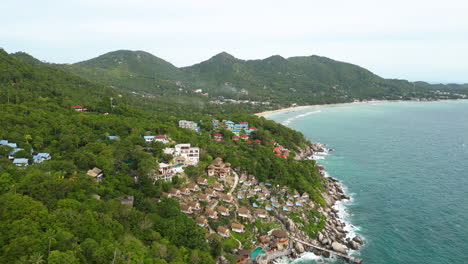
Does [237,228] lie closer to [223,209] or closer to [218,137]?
[223,209]

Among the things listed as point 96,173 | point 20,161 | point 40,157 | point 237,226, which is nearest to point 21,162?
point 20,161

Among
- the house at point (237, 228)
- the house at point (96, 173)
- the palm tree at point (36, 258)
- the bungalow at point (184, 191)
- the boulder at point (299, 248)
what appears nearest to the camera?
the palm tree at point (36, 258)

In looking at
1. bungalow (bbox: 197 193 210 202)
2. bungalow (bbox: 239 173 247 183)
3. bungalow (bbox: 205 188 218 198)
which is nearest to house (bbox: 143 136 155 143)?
bungalow (bbox: 205 188 218 198)

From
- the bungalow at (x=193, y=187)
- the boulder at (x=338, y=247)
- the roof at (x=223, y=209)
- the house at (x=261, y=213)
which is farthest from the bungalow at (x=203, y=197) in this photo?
the boulder at (x=338, y=247)

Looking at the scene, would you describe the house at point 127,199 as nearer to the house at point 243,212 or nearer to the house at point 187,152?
the house at point 187,152

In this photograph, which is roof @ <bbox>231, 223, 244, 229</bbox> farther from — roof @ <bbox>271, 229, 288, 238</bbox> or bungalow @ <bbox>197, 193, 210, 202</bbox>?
bungalow @ <bbox>197, 193, 210, 202</bbox>

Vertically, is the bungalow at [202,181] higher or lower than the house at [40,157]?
lower
